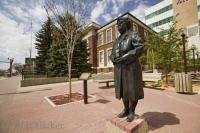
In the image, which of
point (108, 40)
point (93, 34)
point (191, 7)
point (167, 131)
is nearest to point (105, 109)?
point (167, 131)

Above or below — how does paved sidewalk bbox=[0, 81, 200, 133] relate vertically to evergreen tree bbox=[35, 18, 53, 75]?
below

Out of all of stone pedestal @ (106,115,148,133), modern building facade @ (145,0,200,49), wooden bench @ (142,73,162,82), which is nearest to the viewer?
stone pedestal @ (106,115,148,133)

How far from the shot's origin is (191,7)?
3781 centimetres

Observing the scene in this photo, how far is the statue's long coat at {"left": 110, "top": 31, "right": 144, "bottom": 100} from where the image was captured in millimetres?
3858

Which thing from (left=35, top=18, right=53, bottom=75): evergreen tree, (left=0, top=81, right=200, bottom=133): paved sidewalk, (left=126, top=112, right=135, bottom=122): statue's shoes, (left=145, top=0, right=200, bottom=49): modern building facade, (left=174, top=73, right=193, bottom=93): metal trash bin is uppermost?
(left=145, top=0, right=200, bottom=49): modern building facade

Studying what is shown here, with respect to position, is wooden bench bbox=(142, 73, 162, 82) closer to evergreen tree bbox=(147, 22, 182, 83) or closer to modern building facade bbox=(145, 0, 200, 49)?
evergreen tree bbox=(147, 22, 182, 83)

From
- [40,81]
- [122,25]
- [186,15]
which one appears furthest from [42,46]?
[186,15]

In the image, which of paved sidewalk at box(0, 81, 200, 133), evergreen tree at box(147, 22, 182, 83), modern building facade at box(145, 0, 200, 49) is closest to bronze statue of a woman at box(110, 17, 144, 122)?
paved sidewalk at box(0, 81, 200, 133)

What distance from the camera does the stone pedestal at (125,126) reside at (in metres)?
3.64

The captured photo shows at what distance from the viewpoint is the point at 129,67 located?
3.97 m

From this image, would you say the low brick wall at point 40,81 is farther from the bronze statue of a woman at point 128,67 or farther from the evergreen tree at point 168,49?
the bronze statue of a woman at point 128,67

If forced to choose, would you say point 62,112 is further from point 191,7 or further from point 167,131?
point 191,7

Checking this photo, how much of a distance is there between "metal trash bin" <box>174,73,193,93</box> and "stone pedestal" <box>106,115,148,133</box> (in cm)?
611

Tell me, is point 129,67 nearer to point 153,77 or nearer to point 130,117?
point 130,117
